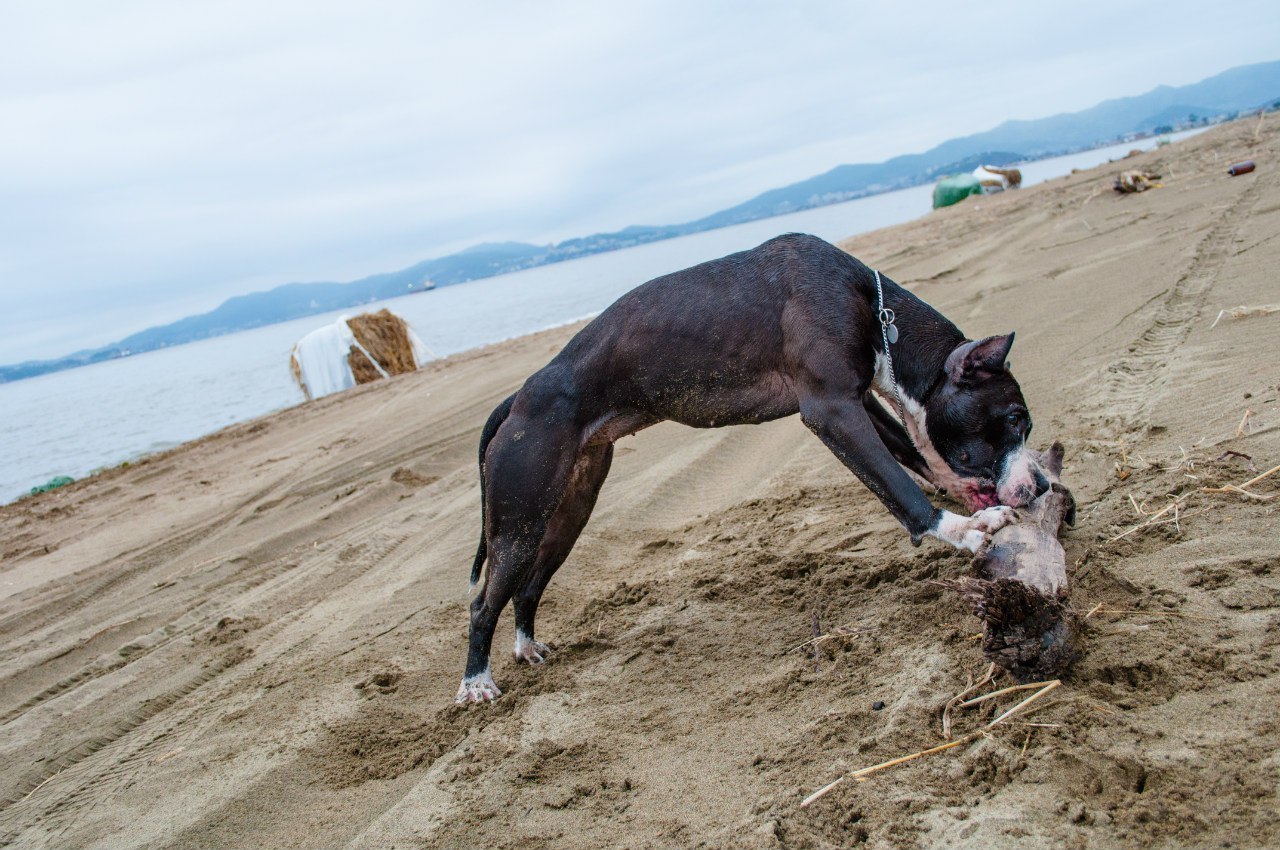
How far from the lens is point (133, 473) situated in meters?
12.1

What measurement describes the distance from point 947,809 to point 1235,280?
6.33 meters

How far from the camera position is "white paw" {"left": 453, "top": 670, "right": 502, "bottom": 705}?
378 centimetres

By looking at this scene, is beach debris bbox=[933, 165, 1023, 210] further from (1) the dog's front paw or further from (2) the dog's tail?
(1) the dog's front paw

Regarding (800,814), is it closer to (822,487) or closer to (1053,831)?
(1053,831)

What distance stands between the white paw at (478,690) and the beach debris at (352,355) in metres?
14.1

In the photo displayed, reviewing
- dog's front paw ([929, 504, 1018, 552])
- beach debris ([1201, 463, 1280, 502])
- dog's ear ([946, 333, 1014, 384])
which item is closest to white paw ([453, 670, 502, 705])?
dog's front paw ([929, 504, 1018, 552])

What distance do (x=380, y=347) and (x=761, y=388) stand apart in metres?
15.0

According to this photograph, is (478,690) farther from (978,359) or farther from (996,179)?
(996,179)

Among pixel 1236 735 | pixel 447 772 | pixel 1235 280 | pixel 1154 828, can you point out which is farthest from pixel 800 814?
pixel 1235 280

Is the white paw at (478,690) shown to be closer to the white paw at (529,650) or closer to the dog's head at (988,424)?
the white paw at (529,650)

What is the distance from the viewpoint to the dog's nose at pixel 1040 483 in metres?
3.33

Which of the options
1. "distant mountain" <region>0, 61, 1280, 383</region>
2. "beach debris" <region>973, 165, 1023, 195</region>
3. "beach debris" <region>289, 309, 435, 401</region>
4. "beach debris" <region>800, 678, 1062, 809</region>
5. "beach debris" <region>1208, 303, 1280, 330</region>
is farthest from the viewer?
"distant mountain" <region>0, 61, 1280, 383</region>

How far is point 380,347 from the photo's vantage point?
17438 mm

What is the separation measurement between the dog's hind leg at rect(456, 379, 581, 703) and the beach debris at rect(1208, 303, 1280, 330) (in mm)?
4645
